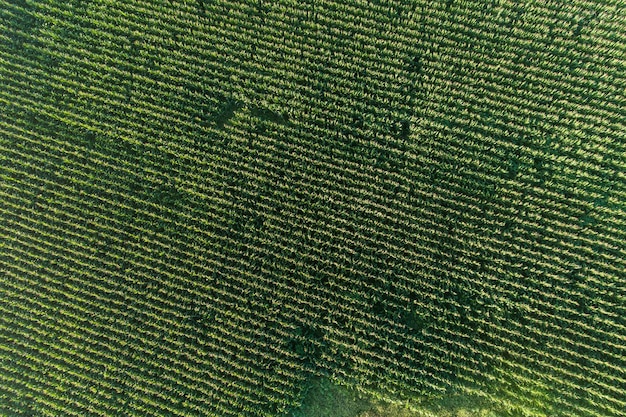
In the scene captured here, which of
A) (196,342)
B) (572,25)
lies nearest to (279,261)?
(196,342)

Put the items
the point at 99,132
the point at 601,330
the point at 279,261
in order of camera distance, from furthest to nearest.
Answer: the point at 99,132
the point at 279,261
the point at 601,330

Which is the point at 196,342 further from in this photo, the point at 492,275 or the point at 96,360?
the point at 492,275

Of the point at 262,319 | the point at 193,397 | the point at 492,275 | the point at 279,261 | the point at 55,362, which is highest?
the point at 492,275

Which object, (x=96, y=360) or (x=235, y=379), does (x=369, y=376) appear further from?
(x=96, y=360)

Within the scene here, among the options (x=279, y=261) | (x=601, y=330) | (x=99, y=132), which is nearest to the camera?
(x=601, y=330)

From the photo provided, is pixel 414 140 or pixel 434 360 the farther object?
pixel 414 140

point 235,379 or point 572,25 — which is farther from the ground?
point 572,25
